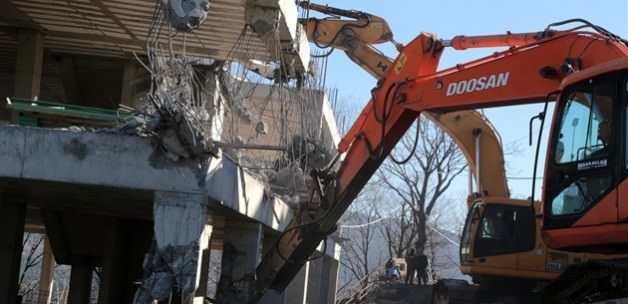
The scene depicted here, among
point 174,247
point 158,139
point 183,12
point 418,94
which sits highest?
point 183,12

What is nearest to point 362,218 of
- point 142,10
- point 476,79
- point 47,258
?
point 47,258

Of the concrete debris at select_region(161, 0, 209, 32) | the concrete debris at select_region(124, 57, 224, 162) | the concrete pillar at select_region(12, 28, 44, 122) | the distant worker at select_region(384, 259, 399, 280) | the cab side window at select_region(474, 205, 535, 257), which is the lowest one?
the distant worker at select_region(384, 259, 399, 280)

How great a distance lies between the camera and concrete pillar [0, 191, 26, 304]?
51.6 ft

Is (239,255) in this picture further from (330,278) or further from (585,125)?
(330,278)

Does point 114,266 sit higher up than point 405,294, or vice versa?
point 114,266

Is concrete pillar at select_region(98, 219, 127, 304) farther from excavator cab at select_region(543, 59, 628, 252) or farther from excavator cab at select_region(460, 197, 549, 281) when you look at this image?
excavator cab at select_region(543, 59, 628, 252)

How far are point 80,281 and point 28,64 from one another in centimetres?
644

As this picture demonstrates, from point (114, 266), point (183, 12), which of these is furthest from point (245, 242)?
point (183, 12)

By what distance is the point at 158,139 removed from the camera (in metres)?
11.2

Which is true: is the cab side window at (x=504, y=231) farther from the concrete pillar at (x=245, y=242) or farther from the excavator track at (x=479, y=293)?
the concrete pillar at (x=245, y=242)

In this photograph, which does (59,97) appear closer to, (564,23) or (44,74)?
(44,74)

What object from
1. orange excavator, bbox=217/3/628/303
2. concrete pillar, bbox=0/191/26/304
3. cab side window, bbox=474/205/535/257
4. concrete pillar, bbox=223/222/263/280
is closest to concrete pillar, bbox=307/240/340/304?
cab side window, bbox=474/205/535/257

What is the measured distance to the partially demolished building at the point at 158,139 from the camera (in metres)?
11.2

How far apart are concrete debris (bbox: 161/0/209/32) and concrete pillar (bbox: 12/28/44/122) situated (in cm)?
696
